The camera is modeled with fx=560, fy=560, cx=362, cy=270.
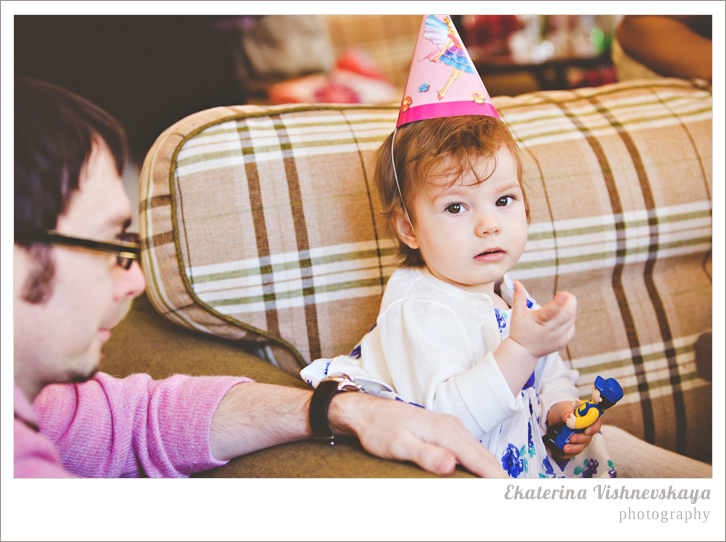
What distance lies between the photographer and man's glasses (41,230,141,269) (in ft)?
2.49

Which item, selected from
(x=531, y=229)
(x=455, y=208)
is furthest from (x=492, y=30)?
(x=455, y=208)

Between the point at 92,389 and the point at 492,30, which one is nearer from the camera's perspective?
the point at 92,389

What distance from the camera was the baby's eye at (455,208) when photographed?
2.80ft

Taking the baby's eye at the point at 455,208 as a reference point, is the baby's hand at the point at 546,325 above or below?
below

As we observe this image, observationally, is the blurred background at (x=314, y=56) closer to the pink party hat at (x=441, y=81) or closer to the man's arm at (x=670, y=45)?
the man's arm at (x=670, y=45)

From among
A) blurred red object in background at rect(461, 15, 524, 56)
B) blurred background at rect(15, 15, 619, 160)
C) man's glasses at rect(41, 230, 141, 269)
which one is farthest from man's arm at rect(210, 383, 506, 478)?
blurred red object in background at rect(461, 15, 524, 56)

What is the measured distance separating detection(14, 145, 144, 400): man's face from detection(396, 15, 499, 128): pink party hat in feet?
1.54

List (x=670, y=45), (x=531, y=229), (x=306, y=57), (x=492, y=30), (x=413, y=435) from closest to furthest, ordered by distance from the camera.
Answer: (x=413, y=435) → (x=531, y=229) → (x=670, y=45) → (x=306, y=57) → (x=492, y=30)

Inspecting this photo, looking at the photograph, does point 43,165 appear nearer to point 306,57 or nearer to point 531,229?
point 531,229

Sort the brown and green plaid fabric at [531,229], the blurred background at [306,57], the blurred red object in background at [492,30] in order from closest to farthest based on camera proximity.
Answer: the brown and green plaid fabric at [531,229], the blurred background at [306,57], the blurred red object in background at [492,30]

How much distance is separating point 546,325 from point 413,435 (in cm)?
23

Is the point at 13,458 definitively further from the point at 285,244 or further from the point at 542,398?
the point at 542,398

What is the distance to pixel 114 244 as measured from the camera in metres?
0.84

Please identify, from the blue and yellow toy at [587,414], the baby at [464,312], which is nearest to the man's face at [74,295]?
the baby at [464,312]
